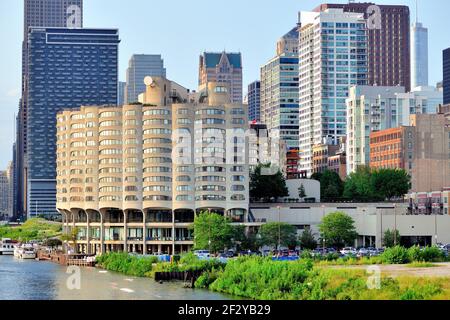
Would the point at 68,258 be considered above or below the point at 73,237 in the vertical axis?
below

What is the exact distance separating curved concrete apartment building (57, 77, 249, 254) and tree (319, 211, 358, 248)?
10.2 meters

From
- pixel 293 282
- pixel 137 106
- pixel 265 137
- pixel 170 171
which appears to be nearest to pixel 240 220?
pixel 170 171

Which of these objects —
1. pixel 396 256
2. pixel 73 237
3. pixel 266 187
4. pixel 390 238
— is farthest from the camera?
pixel 266 187

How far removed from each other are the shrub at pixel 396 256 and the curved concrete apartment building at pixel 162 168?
115 feet

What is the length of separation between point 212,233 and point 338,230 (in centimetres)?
1197

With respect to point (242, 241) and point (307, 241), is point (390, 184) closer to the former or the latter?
point (307, 241)

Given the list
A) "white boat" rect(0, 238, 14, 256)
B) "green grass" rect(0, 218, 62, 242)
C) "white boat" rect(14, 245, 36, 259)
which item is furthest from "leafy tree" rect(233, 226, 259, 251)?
"green grass" rect(0, 218, 62, 242)

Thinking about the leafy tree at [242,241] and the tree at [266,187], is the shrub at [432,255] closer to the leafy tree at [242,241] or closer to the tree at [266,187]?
the leafy tree at [242,241]

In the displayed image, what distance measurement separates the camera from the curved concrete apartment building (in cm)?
9012

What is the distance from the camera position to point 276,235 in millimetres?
83750

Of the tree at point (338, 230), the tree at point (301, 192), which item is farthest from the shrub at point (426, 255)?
the tree at point (301, 192)

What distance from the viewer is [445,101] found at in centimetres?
17825

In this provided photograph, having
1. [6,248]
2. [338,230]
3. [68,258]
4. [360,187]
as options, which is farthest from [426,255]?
[6,248]

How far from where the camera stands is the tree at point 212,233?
262 ft
